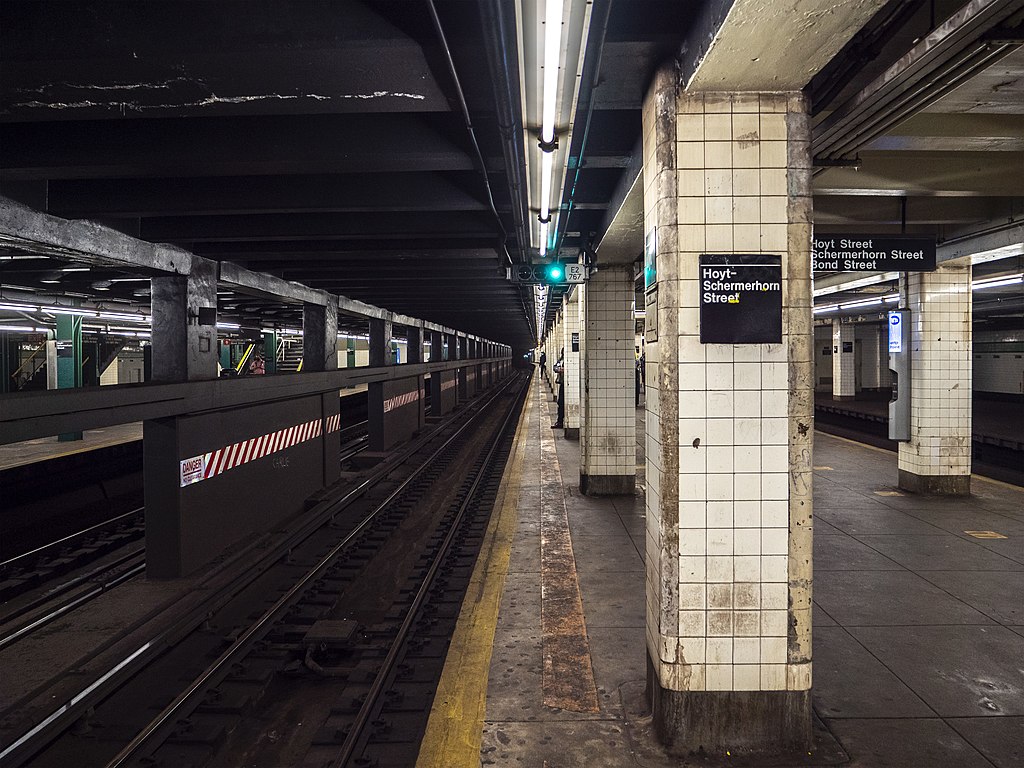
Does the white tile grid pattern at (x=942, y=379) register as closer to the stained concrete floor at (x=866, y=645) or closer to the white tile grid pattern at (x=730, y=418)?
the stained concrete floor at (x=866, y=645)

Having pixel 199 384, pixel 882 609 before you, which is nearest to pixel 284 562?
pixel 199 384

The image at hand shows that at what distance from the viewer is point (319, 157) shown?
464cm

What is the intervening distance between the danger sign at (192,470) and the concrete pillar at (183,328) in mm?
1087

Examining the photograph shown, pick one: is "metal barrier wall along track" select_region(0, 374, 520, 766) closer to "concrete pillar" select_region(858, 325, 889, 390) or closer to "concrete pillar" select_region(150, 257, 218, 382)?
"concrete pillar" select_region(150, 257, 218, 382)

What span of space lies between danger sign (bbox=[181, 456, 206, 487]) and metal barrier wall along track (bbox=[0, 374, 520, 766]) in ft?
3.46

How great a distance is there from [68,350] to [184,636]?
1267 centimetres

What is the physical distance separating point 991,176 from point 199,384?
8.58 m

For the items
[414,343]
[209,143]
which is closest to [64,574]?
[209,143]

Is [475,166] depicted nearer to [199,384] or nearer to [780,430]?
[780,430]

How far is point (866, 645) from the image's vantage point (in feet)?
15.5

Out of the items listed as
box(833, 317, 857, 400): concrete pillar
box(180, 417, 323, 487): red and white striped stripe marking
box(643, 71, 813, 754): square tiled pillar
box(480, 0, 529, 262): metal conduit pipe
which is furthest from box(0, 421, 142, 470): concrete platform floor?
box(833, 317, 857, 400): concrete pillar

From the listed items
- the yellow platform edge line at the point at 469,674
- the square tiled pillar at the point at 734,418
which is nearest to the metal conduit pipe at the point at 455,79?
the square tiled pillar at the point at 734,418

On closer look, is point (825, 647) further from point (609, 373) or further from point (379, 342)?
point (379, 342)

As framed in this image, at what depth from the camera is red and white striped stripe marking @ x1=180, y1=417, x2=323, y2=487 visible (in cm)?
657
